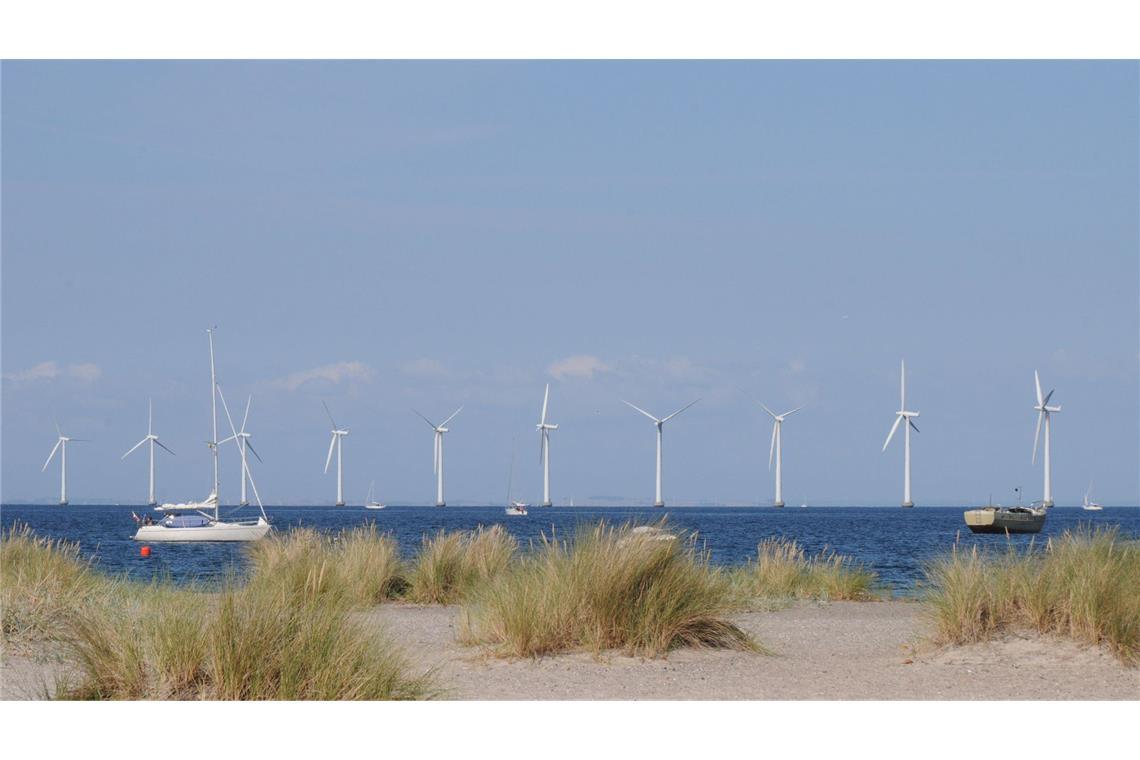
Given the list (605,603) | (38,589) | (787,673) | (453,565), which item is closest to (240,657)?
(605,603)

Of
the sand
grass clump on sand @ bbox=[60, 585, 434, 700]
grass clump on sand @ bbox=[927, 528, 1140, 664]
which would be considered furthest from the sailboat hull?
grass clump on sand @ bbox=[60, 585, 434, 700]

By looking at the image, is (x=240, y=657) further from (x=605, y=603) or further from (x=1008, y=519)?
(x=1008, y=519)

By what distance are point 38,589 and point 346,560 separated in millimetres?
7203

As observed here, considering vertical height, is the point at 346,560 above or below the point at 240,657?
A: below

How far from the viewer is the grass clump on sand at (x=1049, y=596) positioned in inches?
610

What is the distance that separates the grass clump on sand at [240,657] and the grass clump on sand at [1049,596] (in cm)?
754

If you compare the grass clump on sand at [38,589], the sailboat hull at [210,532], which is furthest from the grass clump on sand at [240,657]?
the sailboat hull at [210,532]

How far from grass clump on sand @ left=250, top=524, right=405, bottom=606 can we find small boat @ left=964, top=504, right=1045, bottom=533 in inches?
2601

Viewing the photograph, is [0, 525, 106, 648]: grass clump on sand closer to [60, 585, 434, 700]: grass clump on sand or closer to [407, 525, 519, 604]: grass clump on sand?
[60, 585, 434, 700]: grass clump on sand

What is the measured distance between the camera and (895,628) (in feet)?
68.7

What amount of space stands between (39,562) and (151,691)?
10742mm

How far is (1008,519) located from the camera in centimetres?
8500

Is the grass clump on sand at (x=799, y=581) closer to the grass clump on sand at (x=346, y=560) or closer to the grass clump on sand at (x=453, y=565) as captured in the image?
the grass clump on sand at (x=453, y=565)
